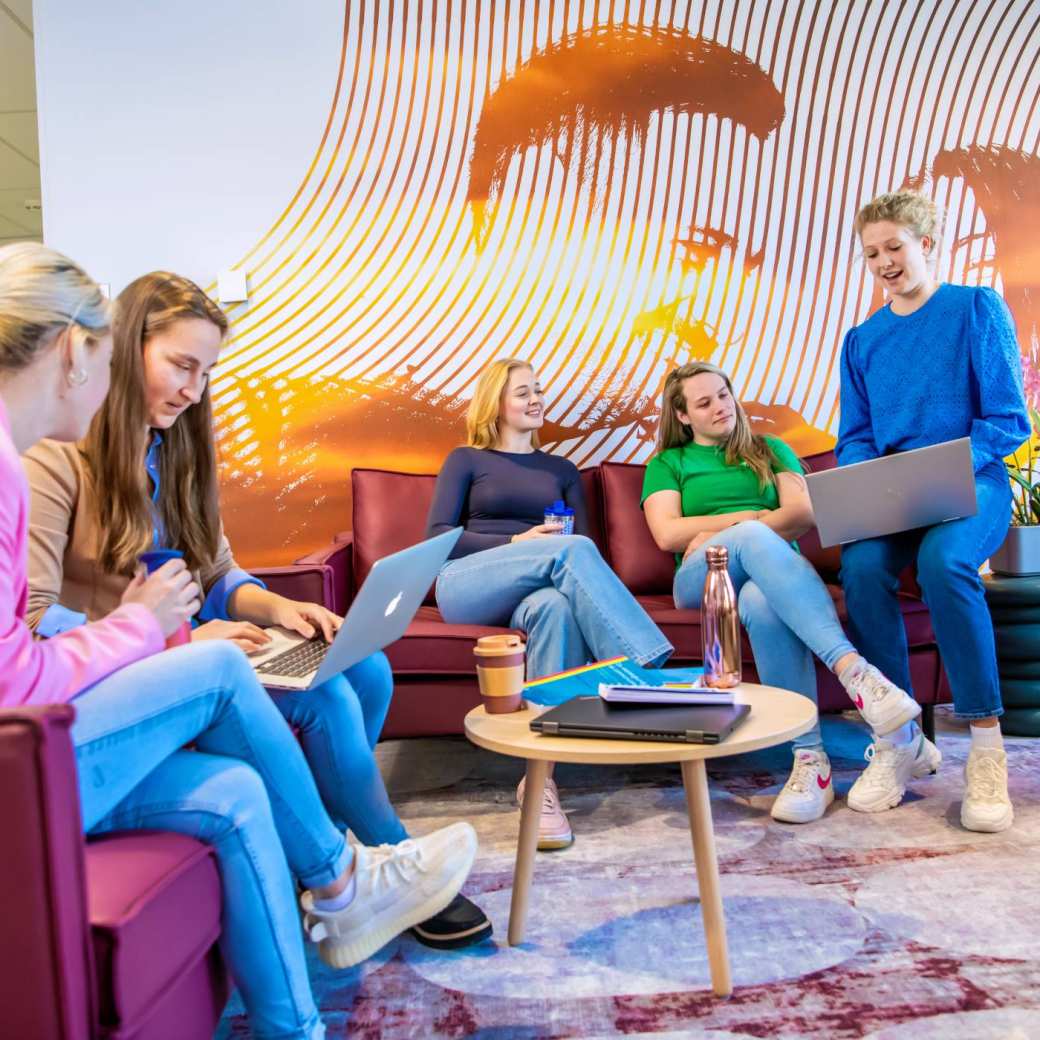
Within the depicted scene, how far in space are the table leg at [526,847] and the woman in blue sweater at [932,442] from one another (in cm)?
91

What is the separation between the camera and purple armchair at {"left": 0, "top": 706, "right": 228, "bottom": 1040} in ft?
2.65

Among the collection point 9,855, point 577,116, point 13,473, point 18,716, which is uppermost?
point 577,116

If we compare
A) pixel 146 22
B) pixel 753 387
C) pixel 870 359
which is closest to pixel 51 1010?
pixel 870 359

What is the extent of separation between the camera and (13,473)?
978 mm

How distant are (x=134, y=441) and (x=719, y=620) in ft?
3.53

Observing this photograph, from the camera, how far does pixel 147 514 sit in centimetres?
158

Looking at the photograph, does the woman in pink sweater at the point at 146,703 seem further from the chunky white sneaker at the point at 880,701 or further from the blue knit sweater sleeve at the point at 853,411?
the blue knit sweater sleeve at the point at 853,411

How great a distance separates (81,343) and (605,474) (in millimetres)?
2220

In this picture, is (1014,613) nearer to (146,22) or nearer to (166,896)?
(166,896)

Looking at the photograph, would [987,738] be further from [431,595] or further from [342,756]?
[431,595]

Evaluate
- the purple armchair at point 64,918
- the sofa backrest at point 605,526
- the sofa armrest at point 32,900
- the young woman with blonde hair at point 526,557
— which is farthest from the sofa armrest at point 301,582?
the sofa armrest at point 32,900

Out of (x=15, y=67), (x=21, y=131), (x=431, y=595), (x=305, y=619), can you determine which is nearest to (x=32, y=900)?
(x=305, y=619)

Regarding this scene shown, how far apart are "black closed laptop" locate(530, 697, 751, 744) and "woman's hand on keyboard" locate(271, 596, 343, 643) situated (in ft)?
1.52

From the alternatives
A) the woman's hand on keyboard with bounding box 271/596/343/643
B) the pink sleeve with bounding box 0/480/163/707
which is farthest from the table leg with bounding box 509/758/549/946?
the pink sleeve with bounding box 0/480/163/707
